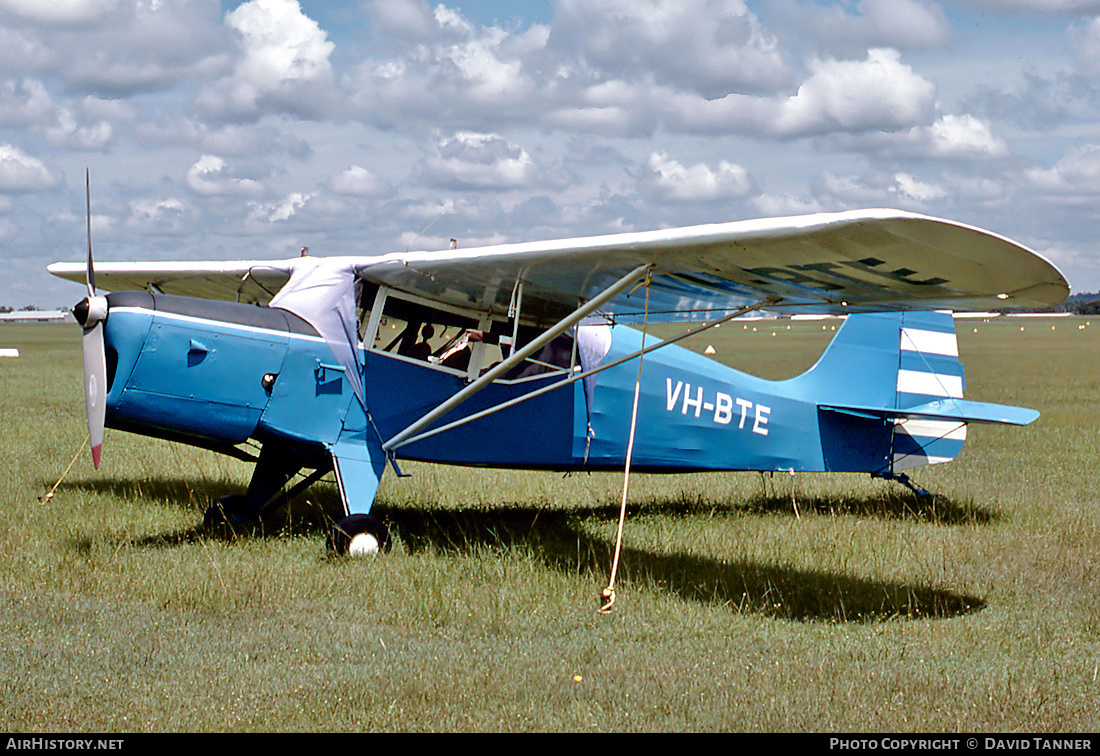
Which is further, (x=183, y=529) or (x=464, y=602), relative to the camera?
(x=183, y=529)

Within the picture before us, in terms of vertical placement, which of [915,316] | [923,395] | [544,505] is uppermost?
[915,316]

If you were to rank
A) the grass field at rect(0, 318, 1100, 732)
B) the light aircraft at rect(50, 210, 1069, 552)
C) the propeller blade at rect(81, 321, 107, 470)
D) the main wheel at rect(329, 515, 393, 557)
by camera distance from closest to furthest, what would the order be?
the grass field at rect(0, 318, 1100, 732)
the light aircraft at rect(50, 210, 1069, 552)
the propeller blade at rect(81, 321, 107, 470)
the main wheel at rect(329, 515, 393, 557)

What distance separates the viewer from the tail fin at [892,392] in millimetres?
9586

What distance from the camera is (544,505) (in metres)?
9.84

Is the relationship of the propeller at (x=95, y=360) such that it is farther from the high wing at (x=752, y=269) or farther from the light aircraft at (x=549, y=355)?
the high wing at (x=752, y=269)

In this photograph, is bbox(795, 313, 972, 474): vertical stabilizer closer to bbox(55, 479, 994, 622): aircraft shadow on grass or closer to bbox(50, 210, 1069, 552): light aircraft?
bbox(50, 210, 1069, 552): light aircraft

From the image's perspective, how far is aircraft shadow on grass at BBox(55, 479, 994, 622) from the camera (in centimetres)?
611

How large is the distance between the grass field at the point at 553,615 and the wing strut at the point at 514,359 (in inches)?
36.7

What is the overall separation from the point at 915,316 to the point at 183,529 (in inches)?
287

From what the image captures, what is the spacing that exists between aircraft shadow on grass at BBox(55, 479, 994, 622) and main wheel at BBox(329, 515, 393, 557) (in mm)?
473

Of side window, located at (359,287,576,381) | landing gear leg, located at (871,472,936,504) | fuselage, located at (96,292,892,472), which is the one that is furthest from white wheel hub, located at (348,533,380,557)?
landing gear leg, located at (871,472,936,504)

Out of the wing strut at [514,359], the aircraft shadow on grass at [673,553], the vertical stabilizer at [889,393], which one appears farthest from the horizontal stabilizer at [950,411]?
the wing strut at [514,359]

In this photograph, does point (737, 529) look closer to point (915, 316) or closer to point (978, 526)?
point (978, 526)
